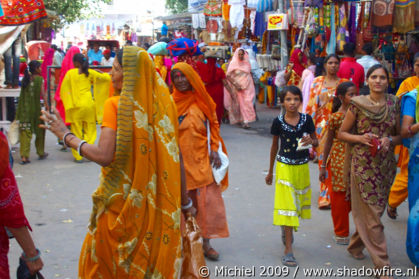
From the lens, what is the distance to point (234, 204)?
632 centimetres

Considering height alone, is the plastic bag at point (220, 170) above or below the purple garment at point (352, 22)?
below

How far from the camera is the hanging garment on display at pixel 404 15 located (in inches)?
350

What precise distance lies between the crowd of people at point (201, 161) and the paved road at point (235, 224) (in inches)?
8.9

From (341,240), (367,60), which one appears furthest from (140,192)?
(367,60)

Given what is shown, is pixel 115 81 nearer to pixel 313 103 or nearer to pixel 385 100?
pixel 385 100

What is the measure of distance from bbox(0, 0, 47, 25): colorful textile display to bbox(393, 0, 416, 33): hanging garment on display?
5.91 metres

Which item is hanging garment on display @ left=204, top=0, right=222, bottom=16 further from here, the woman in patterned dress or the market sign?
the woman in patterned dress

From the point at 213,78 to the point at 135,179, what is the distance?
8.14m

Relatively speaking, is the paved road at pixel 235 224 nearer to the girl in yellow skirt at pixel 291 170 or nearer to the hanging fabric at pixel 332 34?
the girl in yellow skirt at pixel 291 170

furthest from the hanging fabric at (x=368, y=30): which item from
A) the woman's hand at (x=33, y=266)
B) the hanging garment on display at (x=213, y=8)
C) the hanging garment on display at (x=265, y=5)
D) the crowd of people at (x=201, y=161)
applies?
the woman's hand at (x=33, y=266)

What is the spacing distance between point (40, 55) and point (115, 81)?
1838cm

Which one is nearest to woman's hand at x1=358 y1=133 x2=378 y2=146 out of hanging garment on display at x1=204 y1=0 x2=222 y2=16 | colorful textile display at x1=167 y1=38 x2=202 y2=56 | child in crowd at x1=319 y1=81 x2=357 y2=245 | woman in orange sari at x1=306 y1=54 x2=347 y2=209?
child in crowd at x1=319 y1=81 x2=357 y2=245

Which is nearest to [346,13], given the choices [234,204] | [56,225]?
[234,204]

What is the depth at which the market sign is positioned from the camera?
10.9 meters
